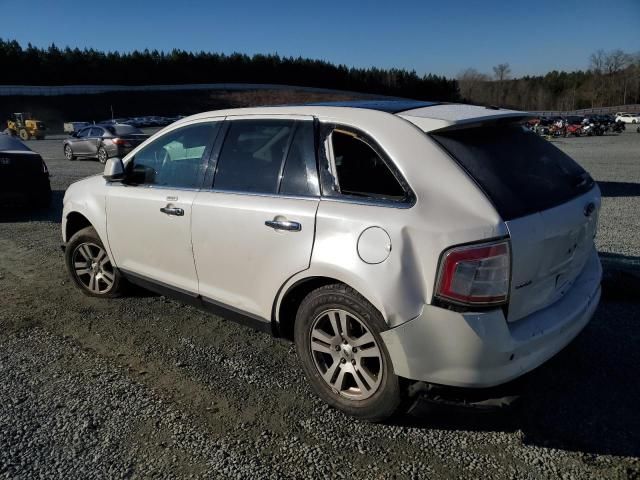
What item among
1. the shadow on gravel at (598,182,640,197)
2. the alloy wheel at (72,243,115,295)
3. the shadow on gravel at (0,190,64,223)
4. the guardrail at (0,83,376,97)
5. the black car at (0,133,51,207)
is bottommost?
the shadow on gravel at (598,182,640,197)

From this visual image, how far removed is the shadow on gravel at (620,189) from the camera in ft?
35.4

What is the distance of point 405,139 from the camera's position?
2.73 metres

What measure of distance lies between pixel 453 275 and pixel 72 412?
2284mm

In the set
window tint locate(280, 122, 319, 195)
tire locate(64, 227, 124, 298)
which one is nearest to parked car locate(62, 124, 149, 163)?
tire locate(64, 227, 124, 298)

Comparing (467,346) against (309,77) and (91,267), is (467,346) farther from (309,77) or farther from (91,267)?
(309,77)

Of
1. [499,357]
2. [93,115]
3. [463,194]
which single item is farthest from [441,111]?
[93,115]

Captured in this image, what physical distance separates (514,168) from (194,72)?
97.1 m

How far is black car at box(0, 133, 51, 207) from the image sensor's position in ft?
27.6

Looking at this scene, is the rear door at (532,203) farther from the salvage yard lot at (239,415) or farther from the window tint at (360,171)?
the salvage yard lot at (239,415)

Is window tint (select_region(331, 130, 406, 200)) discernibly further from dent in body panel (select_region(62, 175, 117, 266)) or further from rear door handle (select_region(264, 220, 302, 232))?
dent in body panel (select_region(62, 175, 117, 266))

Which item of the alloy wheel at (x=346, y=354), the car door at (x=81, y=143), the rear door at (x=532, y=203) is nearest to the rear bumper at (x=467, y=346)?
the rear door at (x=532, y=203)

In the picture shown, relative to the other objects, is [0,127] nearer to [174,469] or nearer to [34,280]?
[34,280]

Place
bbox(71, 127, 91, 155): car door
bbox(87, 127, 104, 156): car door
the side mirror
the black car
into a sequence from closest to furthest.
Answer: the side mirror, the black car, bbox(87, 127, 104, 156): car door, bbox(71, 127, 91, 155): car door

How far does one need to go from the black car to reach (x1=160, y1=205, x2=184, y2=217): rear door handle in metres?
6.13
